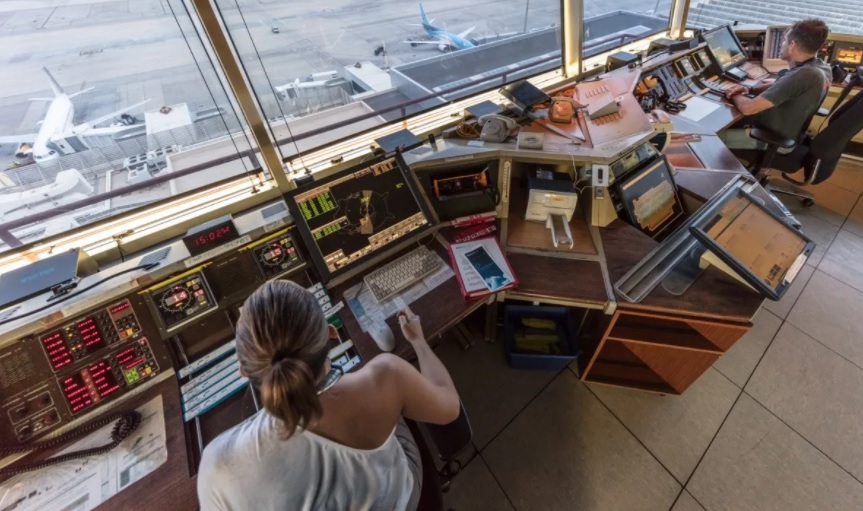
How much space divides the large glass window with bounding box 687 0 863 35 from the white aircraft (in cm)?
507

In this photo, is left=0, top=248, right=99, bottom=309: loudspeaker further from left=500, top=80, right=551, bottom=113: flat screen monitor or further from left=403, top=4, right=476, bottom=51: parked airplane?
left=403, top=4, right=476, bottom=51: parked airplane

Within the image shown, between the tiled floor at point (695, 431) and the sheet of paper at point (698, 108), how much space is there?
4.93 feet

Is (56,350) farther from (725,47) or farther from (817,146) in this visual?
(725,47)

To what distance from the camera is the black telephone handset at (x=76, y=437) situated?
0.98 meters

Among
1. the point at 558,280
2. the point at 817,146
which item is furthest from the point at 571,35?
the point at 558,280

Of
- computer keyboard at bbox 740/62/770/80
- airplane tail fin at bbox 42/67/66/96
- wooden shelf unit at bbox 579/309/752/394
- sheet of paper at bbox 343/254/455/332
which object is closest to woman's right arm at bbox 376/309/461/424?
sheet of paper at bbox 343/254/455/332

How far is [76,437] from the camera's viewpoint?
1.06 m

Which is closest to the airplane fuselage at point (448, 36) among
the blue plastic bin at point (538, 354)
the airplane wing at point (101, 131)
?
the airplane wing at point (101, 131)

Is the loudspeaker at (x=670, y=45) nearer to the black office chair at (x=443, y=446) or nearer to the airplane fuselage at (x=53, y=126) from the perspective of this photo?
the black office chair at (x=443, y=446)

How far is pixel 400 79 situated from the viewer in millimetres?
5473

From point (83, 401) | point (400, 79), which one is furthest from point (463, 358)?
point (400, 79)

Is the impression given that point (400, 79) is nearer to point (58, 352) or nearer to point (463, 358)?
point (463, 358)

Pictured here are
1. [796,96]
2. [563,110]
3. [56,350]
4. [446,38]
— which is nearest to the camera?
[56,350]

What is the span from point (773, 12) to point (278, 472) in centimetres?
646
